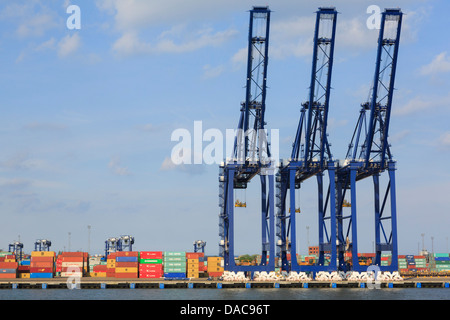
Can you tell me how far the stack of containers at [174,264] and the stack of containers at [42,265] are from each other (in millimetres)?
24164

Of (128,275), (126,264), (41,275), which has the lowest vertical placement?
(41,275)

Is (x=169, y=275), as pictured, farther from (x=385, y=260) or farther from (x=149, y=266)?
(x=385, y=260)

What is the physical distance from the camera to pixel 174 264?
292 ft

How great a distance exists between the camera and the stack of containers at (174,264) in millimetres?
88625

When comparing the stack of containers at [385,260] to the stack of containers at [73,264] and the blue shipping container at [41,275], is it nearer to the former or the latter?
the stack of containers at [73,264]

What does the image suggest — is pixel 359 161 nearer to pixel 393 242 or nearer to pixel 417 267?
pixel 393 242

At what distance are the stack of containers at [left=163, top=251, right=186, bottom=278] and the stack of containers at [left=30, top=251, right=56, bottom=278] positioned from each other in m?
24.2

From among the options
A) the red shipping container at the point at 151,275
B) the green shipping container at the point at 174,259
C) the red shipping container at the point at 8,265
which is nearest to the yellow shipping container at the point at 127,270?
the red shipping container at the point at 151,275

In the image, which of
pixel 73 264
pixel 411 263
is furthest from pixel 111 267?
pixel 411 263

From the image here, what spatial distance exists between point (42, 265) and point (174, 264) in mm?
26464

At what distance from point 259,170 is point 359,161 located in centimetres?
1177

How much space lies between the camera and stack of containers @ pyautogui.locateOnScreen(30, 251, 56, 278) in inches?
4033

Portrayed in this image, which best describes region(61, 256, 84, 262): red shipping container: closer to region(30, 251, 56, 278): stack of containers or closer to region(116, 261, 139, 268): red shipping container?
region(30, 251, 56, 278): stack of containers

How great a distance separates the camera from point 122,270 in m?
94.7
